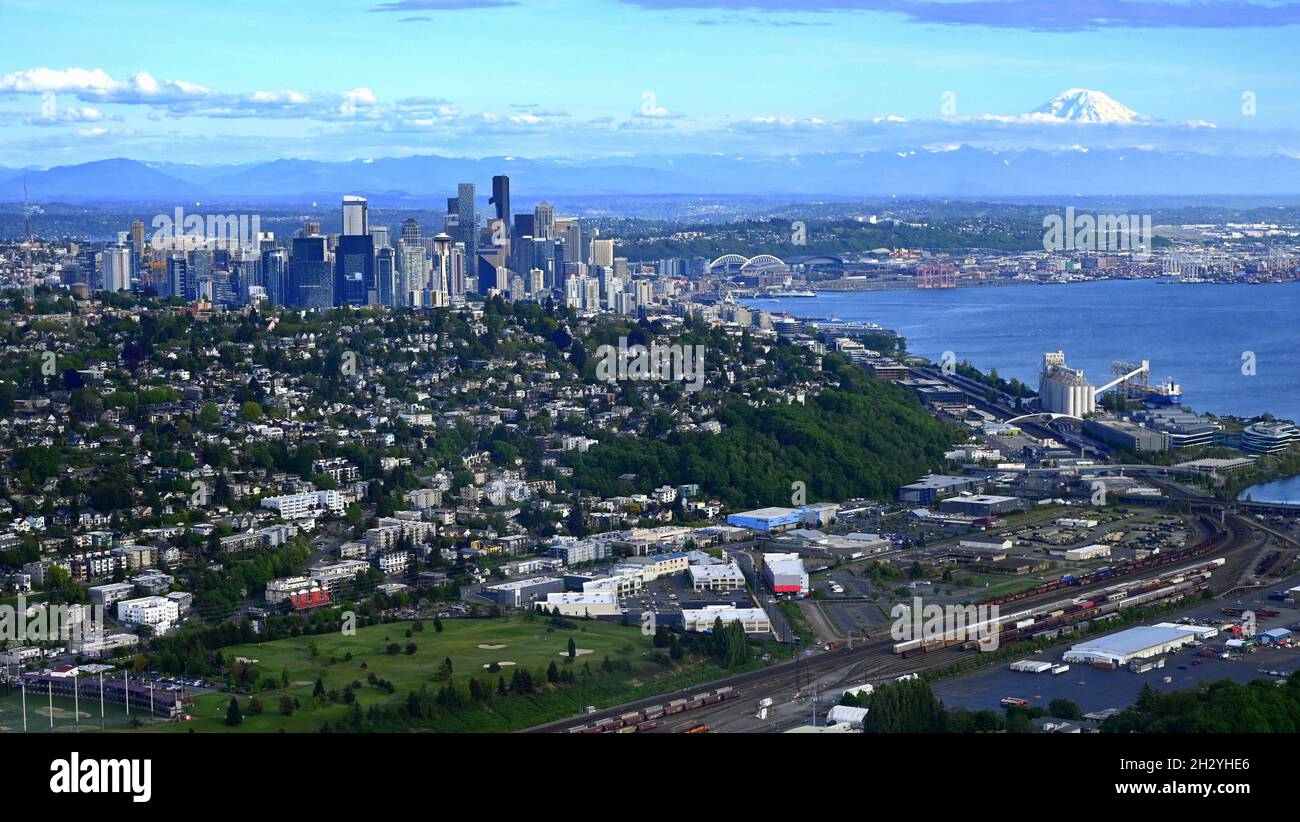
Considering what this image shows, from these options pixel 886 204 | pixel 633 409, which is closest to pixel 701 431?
pixel 633 409

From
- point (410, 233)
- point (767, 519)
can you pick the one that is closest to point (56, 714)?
point (767, 519)

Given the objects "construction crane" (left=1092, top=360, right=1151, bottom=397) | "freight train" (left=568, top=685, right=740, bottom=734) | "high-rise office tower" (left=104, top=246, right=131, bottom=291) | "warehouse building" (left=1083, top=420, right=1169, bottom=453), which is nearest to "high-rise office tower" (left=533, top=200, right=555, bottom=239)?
"high-rise office tower" (left=104, top=246, right=131, bottom=291)

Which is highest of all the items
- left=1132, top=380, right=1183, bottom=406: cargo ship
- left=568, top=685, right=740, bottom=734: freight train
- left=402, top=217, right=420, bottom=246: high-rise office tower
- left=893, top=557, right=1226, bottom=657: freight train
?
left=402, top=217, right=420, bottom=246: high-rise office tower

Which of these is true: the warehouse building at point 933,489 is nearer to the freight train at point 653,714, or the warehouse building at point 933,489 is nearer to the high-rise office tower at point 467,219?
the freight train at point 653,714

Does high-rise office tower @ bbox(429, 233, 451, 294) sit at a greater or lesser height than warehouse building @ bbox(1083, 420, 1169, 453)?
greater

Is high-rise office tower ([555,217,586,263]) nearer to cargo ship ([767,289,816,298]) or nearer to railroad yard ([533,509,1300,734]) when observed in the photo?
cargo ship ([767,289,816,298])

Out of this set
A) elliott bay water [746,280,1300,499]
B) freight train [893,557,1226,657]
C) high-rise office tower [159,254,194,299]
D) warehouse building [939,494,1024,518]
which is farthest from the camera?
high-rise office tower [159,254,194,299]
